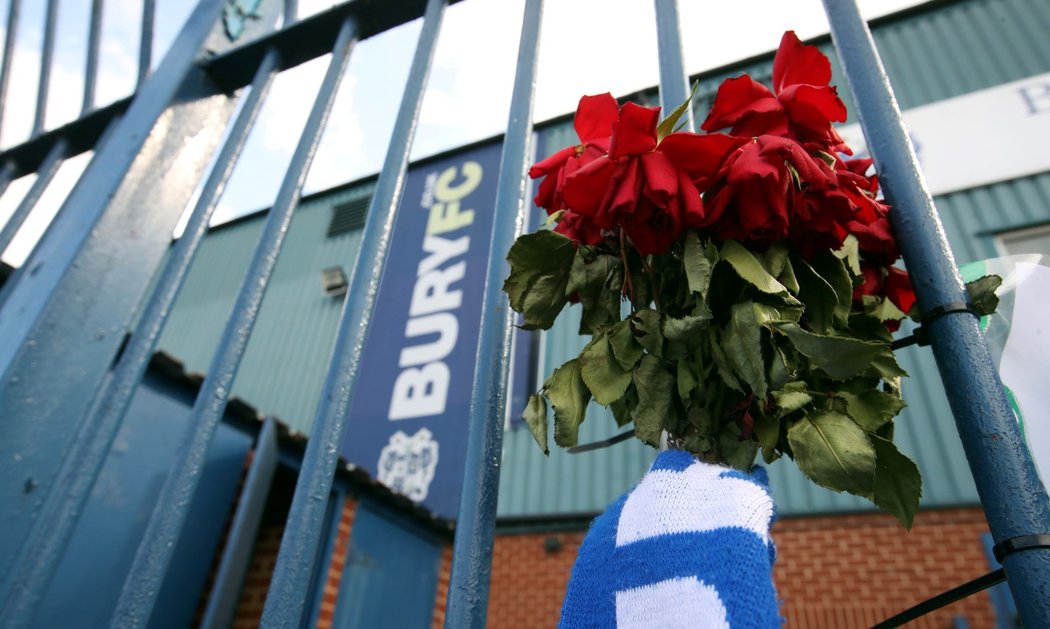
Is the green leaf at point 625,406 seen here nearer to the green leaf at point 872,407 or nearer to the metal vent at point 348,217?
the green leaf at point 872,407

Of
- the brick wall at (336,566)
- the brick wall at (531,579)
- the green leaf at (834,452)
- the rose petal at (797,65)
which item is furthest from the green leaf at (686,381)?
the brick wall at (531,579)

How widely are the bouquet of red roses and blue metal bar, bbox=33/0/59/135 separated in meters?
1.72

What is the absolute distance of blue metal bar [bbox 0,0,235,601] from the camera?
3.50 ft

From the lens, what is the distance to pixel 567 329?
23.8 feet

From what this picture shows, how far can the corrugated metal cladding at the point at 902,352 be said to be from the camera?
18.7ft

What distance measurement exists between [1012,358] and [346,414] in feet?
2.74

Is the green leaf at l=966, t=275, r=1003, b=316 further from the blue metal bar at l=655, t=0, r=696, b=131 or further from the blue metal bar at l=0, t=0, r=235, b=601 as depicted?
the blue metal bar at l=0, t=0, r=235, b=601

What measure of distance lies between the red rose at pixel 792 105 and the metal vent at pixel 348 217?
30.6 ft

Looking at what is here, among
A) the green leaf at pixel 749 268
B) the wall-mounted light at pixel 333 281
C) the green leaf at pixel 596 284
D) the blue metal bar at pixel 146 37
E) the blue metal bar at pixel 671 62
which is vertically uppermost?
the wall-mounted light at pixel 333 281

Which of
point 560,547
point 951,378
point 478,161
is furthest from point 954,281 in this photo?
point 478,161

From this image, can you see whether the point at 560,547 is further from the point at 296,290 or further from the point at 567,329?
the point at 296,290

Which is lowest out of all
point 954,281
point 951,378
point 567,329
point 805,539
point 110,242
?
point 951,378

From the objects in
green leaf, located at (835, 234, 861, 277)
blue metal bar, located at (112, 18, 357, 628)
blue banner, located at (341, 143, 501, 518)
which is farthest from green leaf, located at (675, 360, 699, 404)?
blue banner, located at (341, 143, 501, 518)

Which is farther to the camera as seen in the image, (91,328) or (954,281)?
(91,328)
